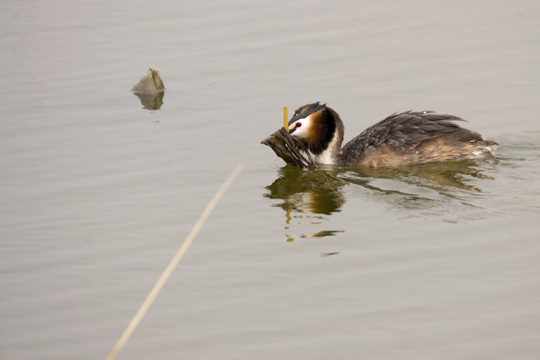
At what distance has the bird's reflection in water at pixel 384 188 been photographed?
9.84m

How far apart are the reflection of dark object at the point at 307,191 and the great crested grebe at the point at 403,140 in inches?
20.1

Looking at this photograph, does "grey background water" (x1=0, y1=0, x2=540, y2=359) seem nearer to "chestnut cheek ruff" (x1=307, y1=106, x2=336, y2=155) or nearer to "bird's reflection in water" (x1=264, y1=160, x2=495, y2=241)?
"bird's reflection in water" (x1=264, y1=160, x2=495, y2=241)

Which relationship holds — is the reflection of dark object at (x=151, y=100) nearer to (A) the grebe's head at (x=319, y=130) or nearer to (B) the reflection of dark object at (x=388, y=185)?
(A) the grebe's head at (x=319, y=130)

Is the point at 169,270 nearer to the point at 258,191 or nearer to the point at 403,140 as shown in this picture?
the point at 258,191

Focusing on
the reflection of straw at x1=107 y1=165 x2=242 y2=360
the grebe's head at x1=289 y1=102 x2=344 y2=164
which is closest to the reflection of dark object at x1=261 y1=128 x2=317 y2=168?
the grebe's head at x1=289 y1=102 x2=344 y2=164

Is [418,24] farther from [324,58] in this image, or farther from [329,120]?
[329,120]

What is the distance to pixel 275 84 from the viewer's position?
46.5ft

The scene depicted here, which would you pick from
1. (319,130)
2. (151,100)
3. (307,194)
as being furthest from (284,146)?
(151,100)

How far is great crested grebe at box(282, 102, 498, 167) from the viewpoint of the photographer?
37.6ft

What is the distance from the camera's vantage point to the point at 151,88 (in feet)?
47.0

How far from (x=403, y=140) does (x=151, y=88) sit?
4.50 meters

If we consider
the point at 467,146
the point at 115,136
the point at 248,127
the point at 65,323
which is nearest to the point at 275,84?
the point at 248,127

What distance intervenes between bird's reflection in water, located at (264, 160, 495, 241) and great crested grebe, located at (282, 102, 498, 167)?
13cm

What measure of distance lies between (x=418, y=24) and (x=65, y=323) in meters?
10.7
